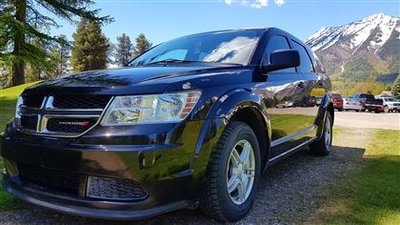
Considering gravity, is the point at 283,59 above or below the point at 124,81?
above

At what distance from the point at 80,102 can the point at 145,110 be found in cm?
45

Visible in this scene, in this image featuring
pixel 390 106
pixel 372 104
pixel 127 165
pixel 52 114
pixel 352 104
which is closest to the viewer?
pixel 127 165

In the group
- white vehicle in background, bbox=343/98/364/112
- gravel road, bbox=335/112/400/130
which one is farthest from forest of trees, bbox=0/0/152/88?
white vehicle in background, bbox=343/98/364/112

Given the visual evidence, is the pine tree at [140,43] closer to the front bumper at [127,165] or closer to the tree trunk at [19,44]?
the tree trunk at [19,44]

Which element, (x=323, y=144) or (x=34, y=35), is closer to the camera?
(x=323, y=144)

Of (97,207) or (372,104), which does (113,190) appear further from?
(372,104)

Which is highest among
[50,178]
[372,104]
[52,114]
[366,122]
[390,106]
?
[52,114]

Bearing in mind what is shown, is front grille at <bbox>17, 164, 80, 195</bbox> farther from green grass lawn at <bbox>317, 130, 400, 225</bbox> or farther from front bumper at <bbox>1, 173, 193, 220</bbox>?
green grass lawn at <bbox>317, 130, 400, 225</bbox>

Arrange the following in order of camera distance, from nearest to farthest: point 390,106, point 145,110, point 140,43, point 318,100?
point 145,110, point 318,100, point 390,106, point 140,43

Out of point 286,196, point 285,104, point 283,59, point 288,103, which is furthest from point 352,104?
point 283,59

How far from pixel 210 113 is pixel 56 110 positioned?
107cm

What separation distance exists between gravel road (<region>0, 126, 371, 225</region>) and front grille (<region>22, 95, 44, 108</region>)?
930 mm

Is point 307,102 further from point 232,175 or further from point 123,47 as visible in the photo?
point 123,47

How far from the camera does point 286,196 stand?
4117 millimetres
